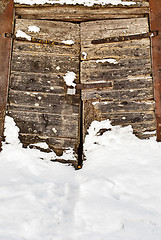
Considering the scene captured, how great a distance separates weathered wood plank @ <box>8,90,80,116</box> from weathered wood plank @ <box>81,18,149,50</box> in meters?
1.03

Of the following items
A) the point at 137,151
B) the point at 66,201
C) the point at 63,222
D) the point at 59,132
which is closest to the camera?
the point at 63,222

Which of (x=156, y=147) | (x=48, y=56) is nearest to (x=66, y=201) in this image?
(x=156, y=147)

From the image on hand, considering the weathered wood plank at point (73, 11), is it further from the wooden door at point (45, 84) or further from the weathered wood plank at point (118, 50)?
the weathered wood plank at point (118, 50)

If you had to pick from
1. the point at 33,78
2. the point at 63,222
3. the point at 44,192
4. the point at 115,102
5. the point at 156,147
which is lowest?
the point at 63,222

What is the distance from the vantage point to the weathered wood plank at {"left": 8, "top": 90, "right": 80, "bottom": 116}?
359 cm

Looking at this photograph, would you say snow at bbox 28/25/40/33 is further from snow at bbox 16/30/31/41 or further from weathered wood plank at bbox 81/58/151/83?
weathered wood plank at bbox 81/58/151/83

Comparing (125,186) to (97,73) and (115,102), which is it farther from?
(97,73)

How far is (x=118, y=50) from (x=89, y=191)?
236cm

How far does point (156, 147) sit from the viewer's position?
335 centimetres

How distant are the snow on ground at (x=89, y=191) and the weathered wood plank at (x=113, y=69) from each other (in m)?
0.80

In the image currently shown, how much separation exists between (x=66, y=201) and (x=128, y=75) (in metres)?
2.21

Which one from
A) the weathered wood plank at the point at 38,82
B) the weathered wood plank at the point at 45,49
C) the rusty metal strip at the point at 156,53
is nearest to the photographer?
the rusty metal strip at the point at 156,53

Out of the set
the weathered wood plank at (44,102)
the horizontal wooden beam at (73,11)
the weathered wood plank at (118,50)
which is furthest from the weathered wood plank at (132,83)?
the horizontal wooden beam at (73,11)

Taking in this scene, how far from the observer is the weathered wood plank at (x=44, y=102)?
3.59 m
